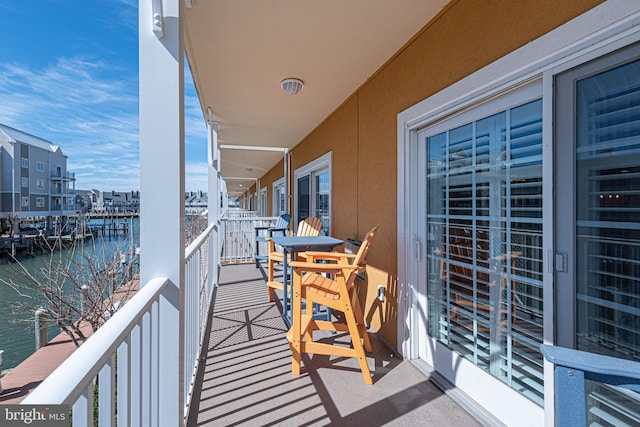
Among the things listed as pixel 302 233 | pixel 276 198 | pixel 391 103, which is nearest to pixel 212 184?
pixel 302 233

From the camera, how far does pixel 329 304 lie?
8.03 ft

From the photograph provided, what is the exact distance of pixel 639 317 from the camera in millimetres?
1211

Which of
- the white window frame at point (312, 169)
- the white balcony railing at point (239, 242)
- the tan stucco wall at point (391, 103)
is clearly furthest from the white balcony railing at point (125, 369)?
the white balcony railing at point (239, 242)

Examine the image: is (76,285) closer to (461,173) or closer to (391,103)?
(391,103)

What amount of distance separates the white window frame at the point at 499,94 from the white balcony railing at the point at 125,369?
1.66m

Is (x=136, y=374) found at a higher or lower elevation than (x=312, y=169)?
lower

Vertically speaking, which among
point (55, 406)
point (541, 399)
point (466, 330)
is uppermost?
point (55, 406)

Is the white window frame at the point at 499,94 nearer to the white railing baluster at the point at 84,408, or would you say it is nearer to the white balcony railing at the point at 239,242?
the white railing baluster at the point at 84,408

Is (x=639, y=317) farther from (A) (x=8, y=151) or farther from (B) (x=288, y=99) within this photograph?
(B) (x=288, y=99)

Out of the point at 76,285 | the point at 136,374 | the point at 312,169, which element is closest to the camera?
the point at 136,374

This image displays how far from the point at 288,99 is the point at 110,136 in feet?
6.63

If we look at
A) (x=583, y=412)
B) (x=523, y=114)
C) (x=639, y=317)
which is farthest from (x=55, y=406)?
(x=523, y=114)

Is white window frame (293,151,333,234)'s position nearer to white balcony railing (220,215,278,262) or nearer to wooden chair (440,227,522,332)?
white balcony railing (220,215,278,262)

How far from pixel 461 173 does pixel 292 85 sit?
1974mm
